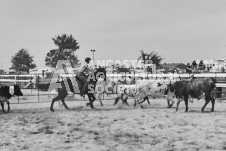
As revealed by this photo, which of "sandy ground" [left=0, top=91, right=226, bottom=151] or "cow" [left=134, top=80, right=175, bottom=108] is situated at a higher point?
"cow" [left=134, top=80, right=175, bottom=108]

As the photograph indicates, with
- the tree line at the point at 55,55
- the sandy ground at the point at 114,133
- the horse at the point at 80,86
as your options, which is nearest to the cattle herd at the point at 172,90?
the horse at the point at 80,86

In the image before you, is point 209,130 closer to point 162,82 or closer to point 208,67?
point 162,82

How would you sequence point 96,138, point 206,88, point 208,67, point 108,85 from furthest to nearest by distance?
point 208,67
point 108,85
point 206,88
point 96,138

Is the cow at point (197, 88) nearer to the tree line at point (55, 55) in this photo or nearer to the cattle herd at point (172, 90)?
the cattle herd at point (172, 90)

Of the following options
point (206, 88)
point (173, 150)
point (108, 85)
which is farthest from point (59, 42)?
point (173, 150)

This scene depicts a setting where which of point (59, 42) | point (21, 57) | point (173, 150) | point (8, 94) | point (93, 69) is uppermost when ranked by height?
point (59, 42)

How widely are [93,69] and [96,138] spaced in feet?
19.5

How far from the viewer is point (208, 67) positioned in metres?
22.5

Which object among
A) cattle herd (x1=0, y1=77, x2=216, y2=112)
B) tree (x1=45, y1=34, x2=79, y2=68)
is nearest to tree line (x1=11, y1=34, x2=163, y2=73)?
tree (x1=45, y1=34, x2=79, y2=68)

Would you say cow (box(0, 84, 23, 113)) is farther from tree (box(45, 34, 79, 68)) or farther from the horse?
tree (box(45, 34, 79, 68))

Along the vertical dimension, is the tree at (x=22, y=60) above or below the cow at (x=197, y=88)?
above

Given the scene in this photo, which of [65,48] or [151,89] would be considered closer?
[151,89]

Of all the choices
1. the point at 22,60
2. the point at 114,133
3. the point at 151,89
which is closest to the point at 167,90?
the point at 151,89

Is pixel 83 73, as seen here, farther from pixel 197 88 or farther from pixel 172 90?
pixel 197 88
